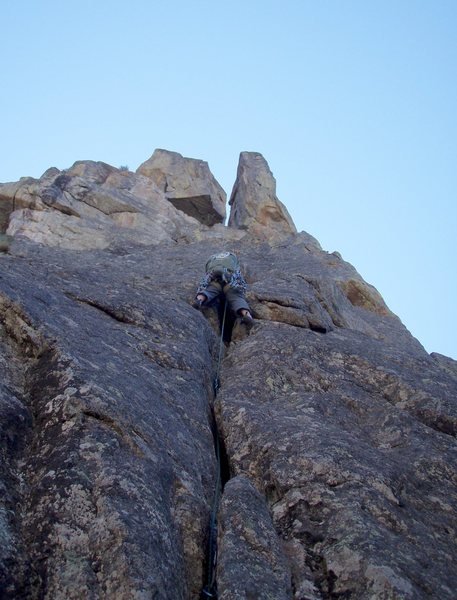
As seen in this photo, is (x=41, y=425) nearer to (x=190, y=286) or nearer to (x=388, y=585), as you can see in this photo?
(x=388, y=585)

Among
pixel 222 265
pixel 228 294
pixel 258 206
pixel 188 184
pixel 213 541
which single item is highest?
pixel 188 184

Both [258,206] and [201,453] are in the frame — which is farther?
[258,206]

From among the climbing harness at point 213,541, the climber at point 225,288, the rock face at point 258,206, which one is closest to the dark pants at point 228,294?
the climber at point 225,288

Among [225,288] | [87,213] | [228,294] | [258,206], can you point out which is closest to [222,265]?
[225,288]

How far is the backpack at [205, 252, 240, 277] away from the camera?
44.8ft

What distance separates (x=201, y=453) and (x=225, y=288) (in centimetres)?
586

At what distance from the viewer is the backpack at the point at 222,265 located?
13.7 meters

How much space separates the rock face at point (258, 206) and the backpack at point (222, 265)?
671 inches

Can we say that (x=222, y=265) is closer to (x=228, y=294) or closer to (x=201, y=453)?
(x=228, y=294)

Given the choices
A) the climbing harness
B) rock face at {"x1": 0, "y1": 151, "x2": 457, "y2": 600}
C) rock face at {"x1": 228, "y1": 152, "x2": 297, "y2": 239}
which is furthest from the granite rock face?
the climbing harness

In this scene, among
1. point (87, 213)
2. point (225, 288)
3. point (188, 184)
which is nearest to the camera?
point (225, 288)

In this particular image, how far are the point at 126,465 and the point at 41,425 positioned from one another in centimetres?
94

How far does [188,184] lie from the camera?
113ft

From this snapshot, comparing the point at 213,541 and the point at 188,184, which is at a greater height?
the point at 188,184
